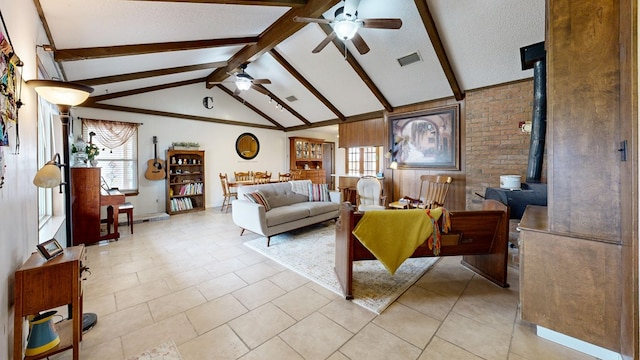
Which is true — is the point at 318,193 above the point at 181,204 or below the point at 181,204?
above

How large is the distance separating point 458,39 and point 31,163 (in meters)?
4.94

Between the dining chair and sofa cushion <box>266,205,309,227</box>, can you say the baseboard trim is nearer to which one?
sofa cushion <box>266,205,309,227</box>

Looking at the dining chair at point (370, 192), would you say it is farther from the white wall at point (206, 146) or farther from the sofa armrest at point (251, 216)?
the white wall at point (206, 146)

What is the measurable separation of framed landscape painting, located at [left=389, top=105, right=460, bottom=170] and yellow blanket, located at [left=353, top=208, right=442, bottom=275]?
3128mm

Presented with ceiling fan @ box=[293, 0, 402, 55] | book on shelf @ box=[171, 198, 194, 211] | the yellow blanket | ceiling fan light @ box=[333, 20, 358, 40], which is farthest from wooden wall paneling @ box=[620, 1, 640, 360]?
book on shelf @ box=[171, 198, 194, 211]

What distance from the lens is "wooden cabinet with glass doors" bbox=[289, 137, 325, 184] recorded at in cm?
874

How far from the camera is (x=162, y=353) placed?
1.64 meters

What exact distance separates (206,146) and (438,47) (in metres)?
5.99

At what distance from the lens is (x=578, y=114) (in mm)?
1630

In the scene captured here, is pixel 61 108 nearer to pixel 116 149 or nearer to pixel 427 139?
pixel 116 149

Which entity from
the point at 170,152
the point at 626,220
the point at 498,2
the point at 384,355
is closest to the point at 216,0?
the point at 498,2

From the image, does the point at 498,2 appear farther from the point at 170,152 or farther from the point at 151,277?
the point at 170,152

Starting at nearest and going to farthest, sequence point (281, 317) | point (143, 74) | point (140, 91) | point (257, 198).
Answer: point (281, 317)
point (257, 198)
point (143, 74)
point (140, 91)

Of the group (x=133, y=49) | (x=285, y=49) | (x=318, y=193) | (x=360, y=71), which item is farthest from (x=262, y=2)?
(x=318, y=193)
